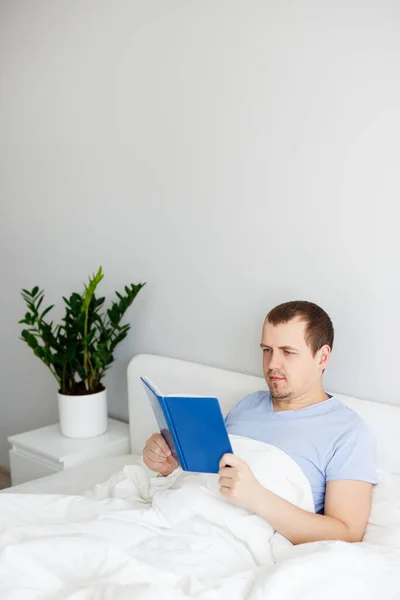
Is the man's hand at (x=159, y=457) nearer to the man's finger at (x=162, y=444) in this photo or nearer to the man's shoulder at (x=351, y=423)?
the man's finger at (x=162, y=444)

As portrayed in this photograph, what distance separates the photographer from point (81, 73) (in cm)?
289

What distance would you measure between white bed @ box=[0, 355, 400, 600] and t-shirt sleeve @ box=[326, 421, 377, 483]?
0.28 ft

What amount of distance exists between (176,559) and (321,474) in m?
0.46

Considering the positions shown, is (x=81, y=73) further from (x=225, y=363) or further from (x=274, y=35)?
(x=225, y=363)

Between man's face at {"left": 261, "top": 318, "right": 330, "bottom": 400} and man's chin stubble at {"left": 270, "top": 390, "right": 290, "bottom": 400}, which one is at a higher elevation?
man's face at {"left": 261, "top": 318, "right": 330, "bottom": 400}

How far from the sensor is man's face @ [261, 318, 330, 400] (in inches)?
74.4

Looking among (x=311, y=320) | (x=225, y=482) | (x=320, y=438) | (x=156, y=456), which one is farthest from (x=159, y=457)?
(x=311, y=320)

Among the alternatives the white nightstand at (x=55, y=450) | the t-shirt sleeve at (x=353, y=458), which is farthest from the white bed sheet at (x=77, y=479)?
the t-shirt sleeve at (x=353, y=458)

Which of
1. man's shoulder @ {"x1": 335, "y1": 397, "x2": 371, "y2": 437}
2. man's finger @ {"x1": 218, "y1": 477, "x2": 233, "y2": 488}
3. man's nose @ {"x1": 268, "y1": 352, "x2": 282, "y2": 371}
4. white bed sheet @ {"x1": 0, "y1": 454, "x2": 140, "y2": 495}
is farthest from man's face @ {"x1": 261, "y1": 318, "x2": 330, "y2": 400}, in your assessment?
white bed sheet @ {"x1": 0, "y1": 454, "x2": 140, "y2": 495}

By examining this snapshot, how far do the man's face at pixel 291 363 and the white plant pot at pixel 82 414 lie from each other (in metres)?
1.00

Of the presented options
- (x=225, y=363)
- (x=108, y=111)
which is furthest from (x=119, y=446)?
(x=108, y=111)

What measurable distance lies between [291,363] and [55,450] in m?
1.15

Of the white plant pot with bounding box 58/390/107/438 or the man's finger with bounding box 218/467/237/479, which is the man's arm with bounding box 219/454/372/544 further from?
the white plant pot with bounding box 58/390/107/438

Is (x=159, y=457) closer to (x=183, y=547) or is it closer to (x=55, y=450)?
(x=183, y=547)
